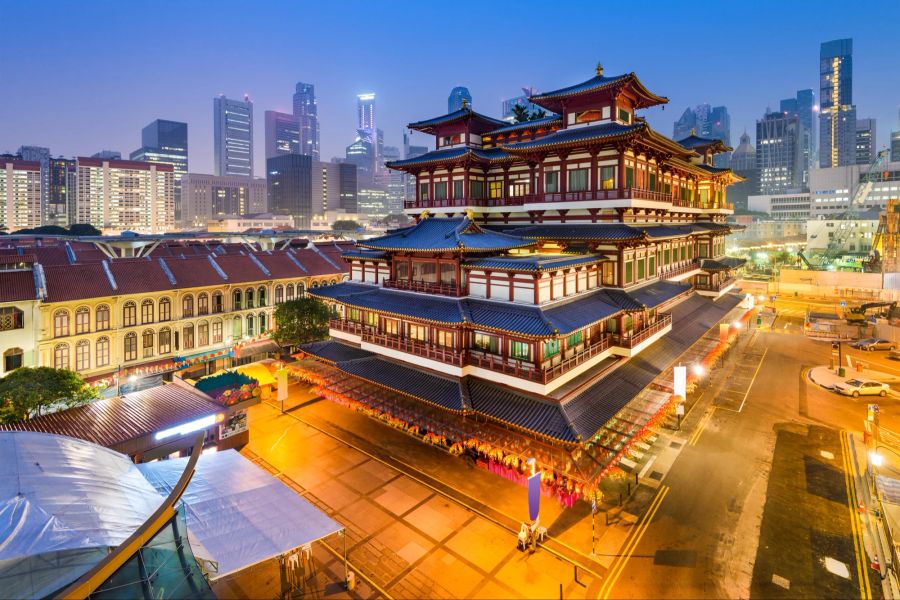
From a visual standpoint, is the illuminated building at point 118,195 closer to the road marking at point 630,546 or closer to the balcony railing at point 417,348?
the balcony railing at point 417,348

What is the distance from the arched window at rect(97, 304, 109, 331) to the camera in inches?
1554

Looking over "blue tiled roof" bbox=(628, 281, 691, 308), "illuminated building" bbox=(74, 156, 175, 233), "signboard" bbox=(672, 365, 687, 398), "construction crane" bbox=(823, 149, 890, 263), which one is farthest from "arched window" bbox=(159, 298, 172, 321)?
"illuminated building" bbox=(74, 156, 175, 233)

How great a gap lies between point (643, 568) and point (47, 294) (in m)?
45.1

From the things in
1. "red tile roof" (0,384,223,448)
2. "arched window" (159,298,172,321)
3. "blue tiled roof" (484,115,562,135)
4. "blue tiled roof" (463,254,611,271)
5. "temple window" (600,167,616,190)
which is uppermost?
"blue tiled roof" (484,115,562,135)

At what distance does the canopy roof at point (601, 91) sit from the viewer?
30875 mm

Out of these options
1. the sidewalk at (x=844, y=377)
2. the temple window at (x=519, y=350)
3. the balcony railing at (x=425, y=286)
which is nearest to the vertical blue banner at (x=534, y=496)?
the temple window at (x=519, y=350)

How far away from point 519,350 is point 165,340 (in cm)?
3562

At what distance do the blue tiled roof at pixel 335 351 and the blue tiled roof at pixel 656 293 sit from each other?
1946 cm

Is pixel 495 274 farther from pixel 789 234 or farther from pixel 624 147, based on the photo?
pixel 789 234

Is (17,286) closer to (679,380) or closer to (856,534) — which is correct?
(679,380)

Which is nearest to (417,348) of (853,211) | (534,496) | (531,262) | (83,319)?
(531,262)

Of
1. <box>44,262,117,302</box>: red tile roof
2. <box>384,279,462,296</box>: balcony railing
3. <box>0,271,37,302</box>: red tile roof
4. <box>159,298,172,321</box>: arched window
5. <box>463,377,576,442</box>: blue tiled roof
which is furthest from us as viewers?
<box>159,298,172,321</box>: arched window

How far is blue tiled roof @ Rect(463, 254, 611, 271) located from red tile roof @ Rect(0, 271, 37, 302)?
34.3 m

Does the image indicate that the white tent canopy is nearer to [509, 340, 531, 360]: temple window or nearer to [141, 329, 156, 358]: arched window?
[509, 340, 531, 360]: temple window
